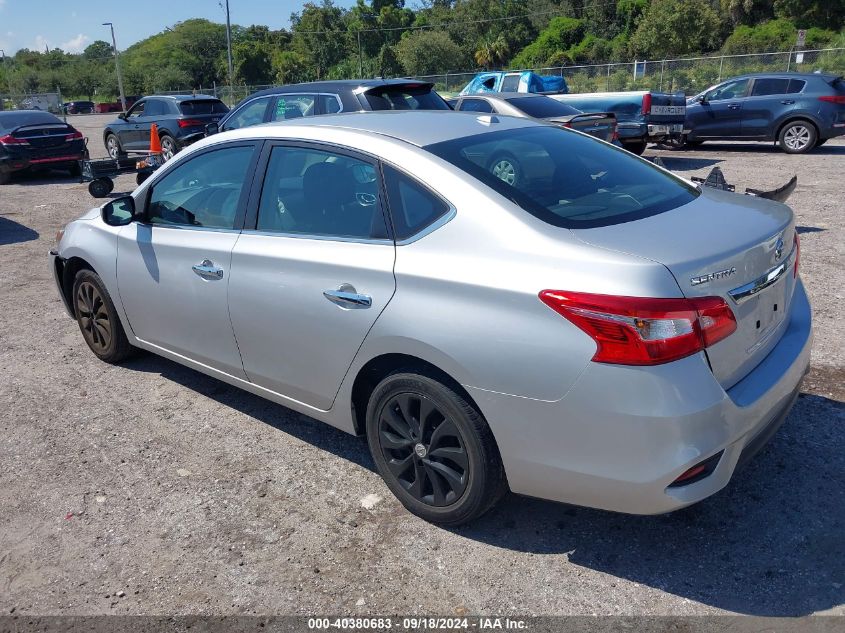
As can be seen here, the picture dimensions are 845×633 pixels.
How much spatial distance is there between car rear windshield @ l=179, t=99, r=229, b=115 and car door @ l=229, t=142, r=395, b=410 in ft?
45.7

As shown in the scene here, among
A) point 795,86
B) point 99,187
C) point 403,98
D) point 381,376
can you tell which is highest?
point 795,86

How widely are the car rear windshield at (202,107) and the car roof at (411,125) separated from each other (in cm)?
1353

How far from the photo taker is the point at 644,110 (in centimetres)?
1458

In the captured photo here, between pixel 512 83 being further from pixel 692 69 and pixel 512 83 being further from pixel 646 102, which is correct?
pixel 692 69

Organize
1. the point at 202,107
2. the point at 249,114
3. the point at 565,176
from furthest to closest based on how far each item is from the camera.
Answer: the point at 202,107
the point at 249,114
the point at 565,176

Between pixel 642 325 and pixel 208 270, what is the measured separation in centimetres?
239

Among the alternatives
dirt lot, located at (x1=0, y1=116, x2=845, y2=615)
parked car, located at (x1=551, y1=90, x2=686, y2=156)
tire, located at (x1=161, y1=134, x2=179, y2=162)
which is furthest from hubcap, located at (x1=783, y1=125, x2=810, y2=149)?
tire, located at (x1=161, y1=134, x2=179, y2=162)

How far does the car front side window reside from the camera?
3941 mm

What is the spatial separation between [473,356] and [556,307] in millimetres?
381

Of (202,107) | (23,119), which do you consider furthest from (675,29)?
(23,119)

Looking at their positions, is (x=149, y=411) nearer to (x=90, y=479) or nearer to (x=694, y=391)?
(x=90, y=479)

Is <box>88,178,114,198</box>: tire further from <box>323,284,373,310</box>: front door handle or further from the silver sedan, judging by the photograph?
<box>323,284,373,310</box>: front door handle

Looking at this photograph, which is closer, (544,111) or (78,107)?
(544,111)

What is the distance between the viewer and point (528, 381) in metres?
2.62
